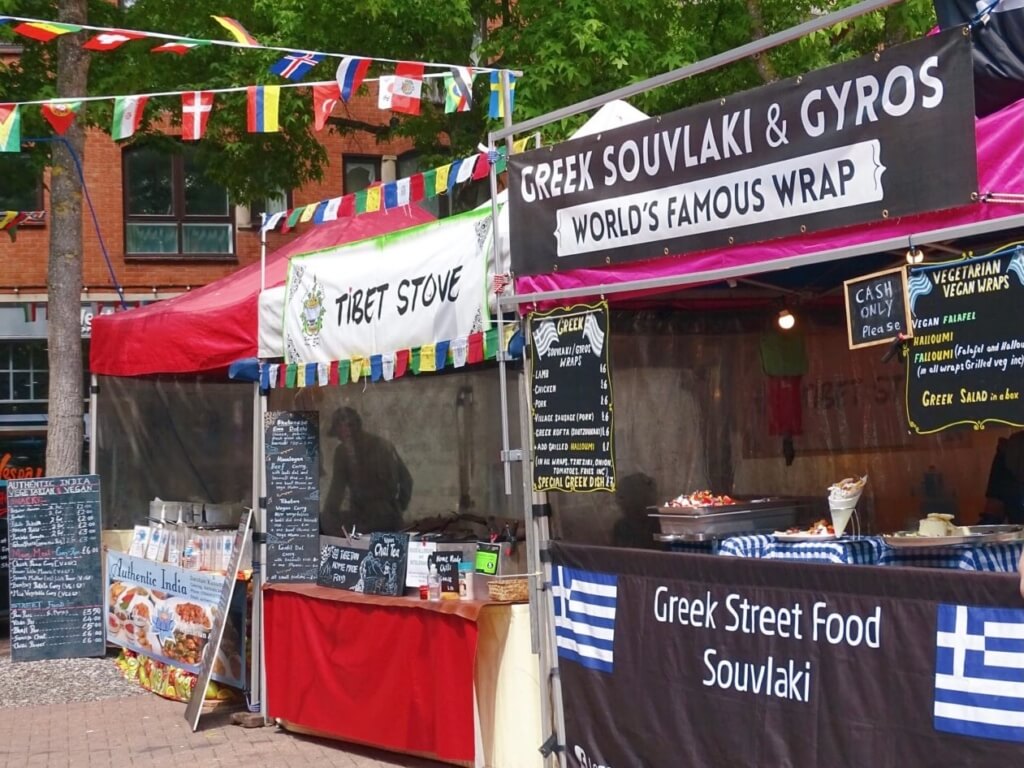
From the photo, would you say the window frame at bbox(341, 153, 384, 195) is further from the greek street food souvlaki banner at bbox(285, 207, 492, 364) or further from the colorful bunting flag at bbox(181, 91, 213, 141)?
the greek street food souvlaki banner at bbox(285, 207, 492, 364)

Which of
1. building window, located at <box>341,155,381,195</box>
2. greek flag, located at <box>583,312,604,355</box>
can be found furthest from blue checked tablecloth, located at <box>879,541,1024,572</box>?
building window, located at <box>341,155,381,195</box>

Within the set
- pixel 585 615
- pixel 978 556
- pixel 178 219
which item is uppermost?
pixel 178 219

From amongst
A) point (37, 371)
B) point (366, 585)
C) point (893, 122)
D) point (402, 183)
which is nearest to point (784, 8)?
point (402, 183)

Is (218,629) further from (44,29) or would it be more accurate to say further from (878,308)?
(878,308)

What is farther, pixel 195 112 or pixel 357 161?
pixel 357 161

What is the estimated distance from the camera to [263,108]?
32.7 ft

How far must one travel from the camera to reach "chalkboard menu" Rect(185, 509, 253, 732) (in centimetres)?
927

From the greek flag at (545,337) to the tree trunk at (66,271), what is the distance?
763cm

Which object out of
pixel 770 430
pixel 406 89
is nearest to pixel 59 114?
pixel 406 89

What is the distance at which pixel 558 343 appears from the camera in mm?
6762

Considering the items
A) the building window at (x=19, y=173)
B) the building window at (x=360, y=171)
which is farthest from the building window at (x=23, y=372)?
the building window at (x=19, y=173)

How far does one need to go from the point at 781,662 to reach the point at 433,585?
112 inches

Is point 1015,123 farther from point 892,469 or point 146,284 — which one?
point 146,284

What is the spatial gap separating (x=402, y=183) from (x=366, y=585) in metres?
2.52
